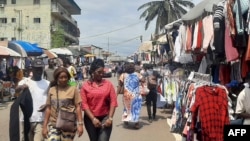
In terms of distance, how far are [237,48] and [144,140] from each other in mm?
3798

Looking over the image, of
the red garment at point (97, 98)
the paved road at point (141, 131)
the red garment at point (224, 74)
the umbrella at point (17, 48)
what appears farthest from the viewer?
the umbrella at point (17, 48)

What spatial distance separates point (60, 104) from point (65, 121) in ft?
0.82

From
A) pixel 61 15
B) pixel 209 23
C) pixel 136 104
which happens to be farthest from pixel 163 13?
pixel 209 23

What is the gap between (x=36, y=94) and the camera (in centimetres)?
579

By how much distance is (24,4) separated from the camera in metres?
55.4

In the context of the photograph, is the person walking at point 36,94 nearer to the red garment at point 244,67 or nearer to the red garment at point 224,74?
the red garment at point 244,67

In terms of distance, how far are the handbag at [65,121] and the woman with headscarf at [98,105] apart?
0.34 meters

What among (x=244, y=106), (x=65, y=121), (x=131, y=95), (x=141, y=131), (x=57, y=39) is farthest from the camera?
(x=57, y=39)

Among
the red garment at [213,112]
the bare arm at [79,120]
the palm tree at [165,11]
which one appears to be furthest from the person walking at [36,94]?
the palm tree at [165,11]

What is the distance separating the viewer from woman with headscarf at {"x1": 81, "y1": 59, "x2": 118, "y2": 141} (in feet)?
17.5

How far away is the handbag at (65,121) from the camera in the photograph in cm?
493

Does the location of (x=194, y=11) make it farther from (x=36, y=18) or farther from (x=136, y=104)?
(x=36, y=18)

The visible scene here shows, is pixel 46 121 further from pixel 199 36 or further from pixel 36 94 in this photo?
pixel 199 36

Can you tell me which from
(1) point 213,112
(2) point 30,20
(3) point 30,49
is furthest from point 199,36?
(2) point 30,20
